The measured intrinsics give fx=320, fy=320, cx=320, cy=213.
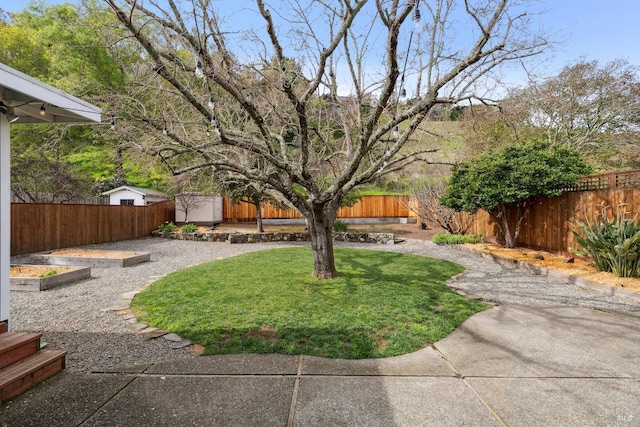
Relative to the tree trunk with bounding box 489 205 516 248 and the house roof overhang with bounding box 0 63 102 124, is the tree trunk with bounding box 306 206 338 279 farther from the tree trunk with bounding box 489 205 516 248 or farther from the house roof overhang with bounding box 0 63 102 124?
the tree trunk with bounding box 489 205 516 248

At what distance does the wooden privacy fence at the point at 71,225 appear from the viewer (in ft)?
30.4

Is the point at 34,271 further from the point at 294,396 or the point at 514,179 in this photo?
the point at 514,179

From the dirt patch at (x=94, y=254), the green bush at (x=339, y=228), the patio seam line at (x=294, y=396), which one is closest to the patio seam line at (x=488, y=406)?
the patio seam line at (x=294, y=396)

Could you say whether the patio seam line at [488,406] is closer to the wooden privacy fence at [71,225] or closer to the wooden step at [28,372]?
the wooden step at [28,372]

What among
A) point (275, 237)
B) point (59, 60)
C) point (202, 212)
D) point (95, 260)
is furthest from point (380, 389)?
point (59, 60)

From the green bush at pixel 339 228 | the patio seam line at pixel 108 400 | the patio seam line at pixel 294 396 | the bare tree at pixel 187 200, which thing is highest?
the bare tree at pixel 187 200

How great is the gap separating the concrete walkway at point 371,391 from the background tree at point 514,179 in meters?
4.69

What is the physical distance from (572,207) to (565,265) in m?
1.72

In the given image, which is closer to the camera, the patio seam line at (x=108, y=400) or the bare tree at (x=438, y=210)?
the patio seam line at (x=108, y=400)

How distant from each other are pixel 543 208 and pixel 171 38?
977cm

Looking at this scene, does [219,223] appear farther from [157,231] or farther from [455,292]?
[455,292]

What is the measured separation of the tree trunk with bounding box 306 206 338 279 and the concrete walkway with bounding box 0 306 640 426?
2892mm

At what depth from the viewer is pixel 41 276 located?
19.7 feet

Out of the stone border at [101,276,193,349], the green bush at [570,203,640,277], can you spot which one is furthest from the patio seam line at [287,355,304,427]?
the green bush at [570,203,640,277]
